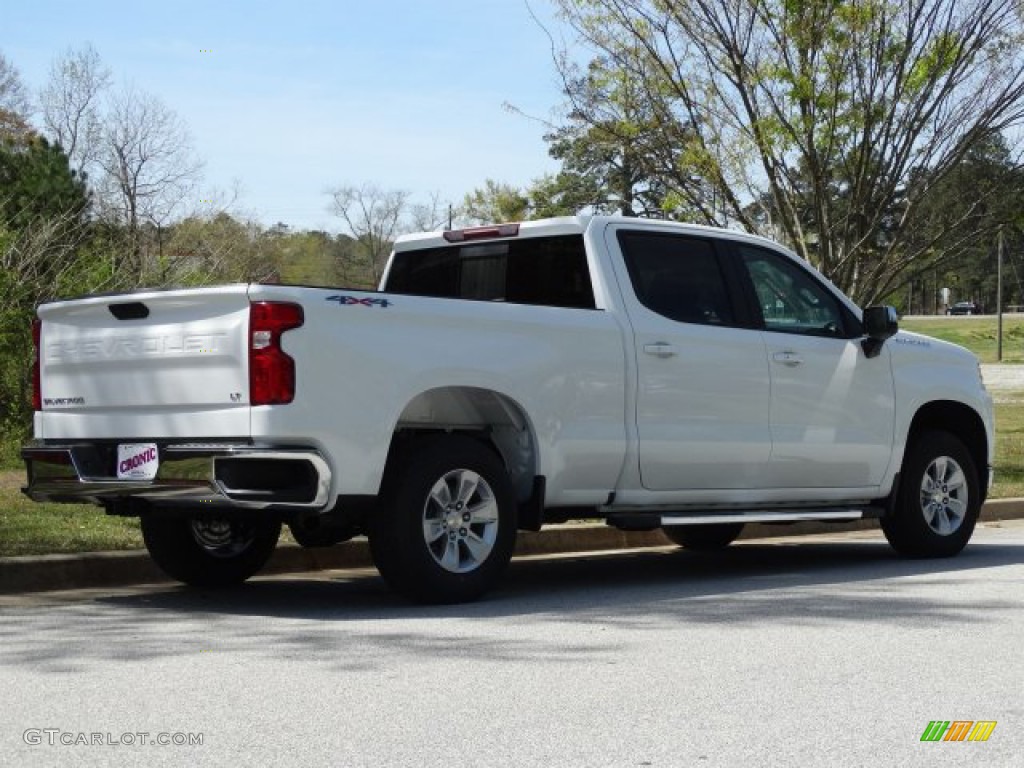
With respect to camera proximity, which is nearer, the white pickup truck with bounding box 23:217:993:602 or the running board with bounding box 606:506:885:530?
the white pickup truck with bounding box 23:217:993:602

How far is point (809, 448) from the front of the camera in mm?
9664

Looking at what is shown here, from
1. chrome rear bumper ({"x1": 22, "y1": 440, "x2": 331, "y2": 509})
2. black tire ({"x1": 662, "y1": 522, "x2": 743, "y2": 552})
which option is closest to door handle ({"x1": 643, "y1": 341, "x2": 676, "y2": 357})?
chrome rear bumper ({"x1": 22, "y1": 440, "x2": 331, "y2": 509})

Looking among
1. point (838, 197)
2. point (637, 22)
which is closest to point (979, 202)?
point (838, 197)

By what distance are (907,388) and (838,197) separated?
28.3ft

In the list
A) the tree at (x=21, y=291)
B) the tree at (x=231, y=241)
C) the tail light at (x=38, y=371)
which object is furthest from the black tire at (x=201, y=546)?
the tree at (x=231, y=241)

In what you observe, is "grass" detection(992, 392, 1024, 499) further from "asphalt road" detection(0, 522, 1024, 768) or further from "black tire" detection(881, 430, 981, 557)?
"asphalt road" detection(0, 522, 1024, 768)

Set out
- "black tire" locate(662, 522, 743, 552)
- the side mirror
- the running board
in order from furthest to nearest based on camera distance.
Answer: "black tire" locate(662, 522, 743, 552) < the side mirror < the running board

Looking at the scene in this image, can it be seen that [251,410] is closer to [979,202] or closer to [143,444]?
[143,444]

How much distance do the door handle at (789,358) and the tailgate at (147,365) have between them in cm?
356

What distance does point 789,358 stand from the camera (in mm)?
9562

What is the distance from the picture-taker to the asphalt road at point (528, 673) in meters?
4.89

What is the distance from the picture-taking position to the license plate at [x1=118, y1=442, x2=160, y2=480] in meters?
7.71
